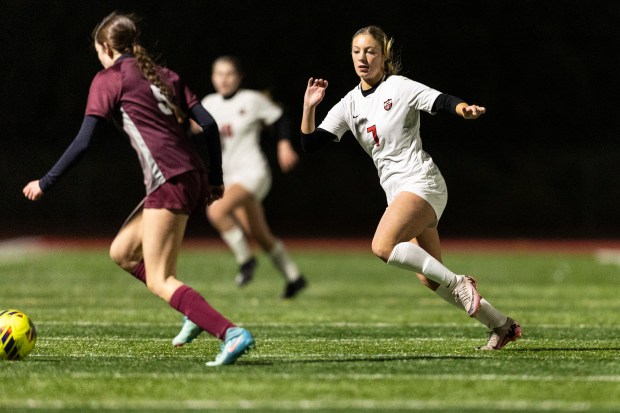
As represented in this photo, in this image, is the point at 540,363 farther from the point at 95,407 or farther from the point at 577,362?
the point at 95,407

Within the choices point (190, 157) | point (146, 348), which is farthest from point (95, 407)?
point (146, 348)

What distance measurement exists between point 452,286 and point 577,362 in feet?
2.86

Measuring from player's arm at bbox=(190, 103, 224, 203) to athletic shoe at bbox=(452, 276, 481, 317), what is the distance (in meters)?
1.58

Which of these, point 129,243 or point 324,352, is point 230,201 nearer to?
point 324,352

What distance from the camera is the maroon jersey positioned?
668 centimetres

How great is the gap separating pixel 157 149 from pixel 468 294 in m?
2.09

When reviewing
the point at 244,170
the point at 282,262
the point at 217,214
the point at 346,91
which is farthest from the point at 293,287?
the point at 346,91

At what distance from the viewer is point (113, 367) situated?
672 centimetres

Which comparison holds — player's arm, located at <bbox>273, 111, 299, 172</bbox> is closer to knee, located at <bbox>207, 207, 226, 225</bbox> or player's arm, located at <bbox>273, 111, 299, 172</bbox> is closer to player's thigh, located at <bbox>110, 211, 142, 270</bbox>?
knee, located at <bbox>207, 207, 226, 225</bbox>

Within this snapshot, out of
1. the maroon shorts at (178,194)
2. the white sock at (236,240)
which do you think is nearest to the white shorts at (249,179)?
the white sock at (236,240)

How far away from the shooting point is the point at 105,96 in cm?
666

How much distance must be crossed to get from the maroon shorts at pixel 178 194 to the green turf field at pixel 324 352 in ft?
3.01

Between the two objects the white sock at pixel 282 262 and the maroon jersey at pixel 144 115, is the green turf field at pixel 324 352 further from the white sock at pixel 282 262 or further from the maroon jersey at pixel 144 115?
the maroon jersey at pixel 144 115

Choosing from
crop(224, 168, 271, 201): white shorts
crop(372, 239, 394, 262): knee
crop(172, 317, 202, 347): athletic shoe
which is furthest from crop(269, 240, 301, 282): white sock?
crop(372, 239, 394, 262): knee
